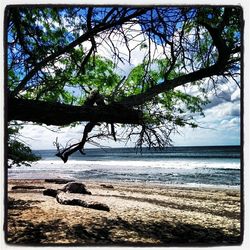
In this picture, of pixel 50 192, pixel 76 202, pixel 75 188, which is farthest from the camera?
pixel 75 188

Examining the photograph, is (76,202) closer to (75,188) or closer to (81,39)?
(75,188)

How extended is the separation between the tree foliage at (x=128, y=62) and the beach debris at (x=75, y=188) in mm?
2208

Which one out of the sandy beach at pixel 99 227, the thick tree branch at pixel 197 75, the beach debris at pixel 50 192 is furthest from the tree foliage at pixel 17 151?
the beach debris at pixel 50 192

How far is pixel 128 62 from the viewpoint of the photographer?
151 inches

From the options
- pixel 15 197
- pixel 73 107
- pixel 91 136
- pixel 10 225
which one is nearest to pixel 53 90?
pixel 91 136

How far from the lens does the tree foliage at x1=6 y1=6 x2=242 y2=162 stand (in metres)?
3.47

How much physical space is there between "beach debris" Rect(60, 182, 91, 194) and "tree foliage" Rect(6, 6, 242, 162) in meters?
2.21

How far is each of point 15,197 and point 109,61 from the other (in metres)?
2.55

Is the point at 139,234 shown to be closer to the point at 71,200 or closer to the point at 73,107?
the point at 73,107

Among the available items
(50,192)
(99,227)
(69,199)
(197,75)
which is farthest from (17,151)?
(50,192)

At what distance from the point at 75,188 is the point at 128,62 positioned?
10.4 feet

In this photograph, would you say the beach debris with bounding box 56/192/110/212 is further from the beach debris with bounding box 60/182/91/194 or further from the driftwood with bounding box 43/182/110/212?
the beach debris with bounding box 60/182/91/194

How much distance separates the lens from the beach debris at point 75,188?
234 inches

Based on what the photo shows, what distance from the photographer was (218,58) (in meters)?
3.58
